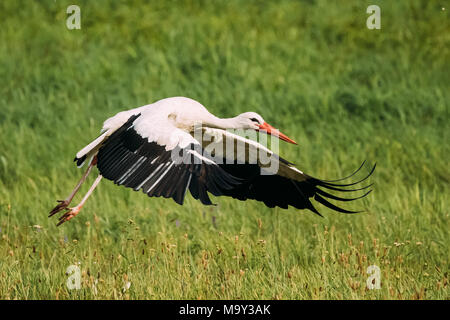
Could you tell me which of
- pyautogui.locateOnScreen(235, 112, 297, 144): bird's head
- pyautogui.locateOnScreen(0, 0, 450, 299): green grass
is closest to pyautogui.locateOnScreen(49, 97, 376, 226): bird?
pyautogui.locateOnScreen(235, 112, 297, 144): bird's head

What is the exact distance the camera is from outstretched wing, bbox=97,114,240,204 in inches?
170

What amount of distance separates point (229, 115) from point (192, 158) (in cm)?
397

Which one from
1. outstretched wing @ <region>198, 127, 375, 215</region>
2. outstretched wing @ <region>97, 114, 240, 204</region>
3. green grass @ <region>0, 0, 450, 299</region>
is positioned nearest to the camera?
outstretched wing @ <region>97, 114, 240, 204</region>

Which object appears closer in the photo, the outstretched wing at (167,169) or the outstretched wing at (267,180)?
the outstretched wing at (167,169)

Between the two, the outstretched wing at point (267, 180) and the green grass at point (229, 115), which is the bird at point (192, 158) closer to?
the outstretched wing at point (267, 180)

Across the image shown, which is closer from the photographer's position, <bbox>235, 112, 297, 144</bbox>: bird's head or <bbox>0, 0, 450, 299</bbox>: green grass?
<bbox>0, 0, 450, 299</bbox>: green grass

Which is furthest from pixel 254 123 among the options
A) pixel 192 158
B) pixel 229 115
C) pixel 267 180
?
pixel 229 115

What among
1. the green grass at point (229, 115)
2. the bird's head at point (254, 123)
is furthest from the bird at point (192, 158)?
the green grass at point (229, 115)

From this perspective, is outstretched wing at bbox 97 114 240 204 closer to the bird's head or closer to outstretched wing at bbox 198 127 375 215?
the bird's head

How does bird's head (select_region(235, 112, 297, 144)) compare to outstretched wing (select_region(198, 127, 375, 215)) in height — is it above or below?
above

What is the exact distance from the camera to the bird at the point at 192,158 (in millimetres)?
4371

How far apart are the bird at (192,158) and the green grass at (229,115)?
1.16ft

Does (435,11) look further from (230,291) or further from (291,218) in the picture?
(230,291)

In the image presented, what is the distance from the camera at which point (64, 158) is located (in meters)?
7.31
